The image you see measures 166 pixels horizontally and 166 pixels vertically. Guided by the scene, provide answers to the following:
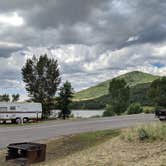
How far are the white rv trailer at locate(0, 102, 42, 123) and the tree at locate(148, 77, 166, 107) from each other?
96.6 feet

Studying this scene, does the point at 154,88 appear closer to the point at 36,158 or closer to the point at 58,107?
the point at 58,107

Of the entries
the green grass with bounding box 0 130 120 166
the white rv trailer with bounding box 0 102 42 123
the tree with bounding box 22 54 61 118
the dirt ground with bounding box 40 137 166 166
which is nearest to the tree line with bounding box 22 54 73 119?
the tree with bounding box 22 54 61 118

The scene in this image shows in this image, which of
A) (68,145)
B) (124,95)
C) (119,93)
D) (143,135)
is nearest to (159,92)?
(124,95)

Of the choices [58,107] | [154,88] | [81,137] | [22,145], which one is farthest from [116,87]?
[22,145]

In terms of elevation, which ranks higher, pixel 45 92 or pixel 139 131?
pixel 45 92

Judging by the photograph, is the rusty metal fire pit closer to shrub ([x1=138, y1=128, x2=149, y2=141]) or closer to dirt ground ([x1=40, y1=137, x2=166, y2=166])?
dirt ground ([x1=40, y1=137, x2=166, y2=166])

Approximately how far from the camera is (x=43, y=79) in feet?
173

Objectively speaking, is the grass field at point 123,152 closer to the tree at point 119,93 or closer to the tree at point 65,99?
the tree at point 65,99

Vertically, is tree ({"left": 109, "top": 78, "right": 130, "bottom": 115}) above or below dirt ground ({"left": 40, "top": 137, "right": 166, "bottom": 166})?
above

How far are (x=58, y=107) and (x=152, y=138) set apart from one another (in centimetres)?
4057

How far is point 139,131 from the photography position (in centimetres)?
1293

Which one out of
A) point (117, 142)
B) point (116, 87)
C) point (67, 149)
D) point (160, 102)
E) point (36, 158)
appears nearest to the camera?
point (36, 158)

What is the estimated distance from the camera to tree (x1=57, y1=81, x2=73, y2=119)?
50938mm

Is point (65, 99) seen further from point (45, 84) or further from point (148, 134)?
point (148, 134)
